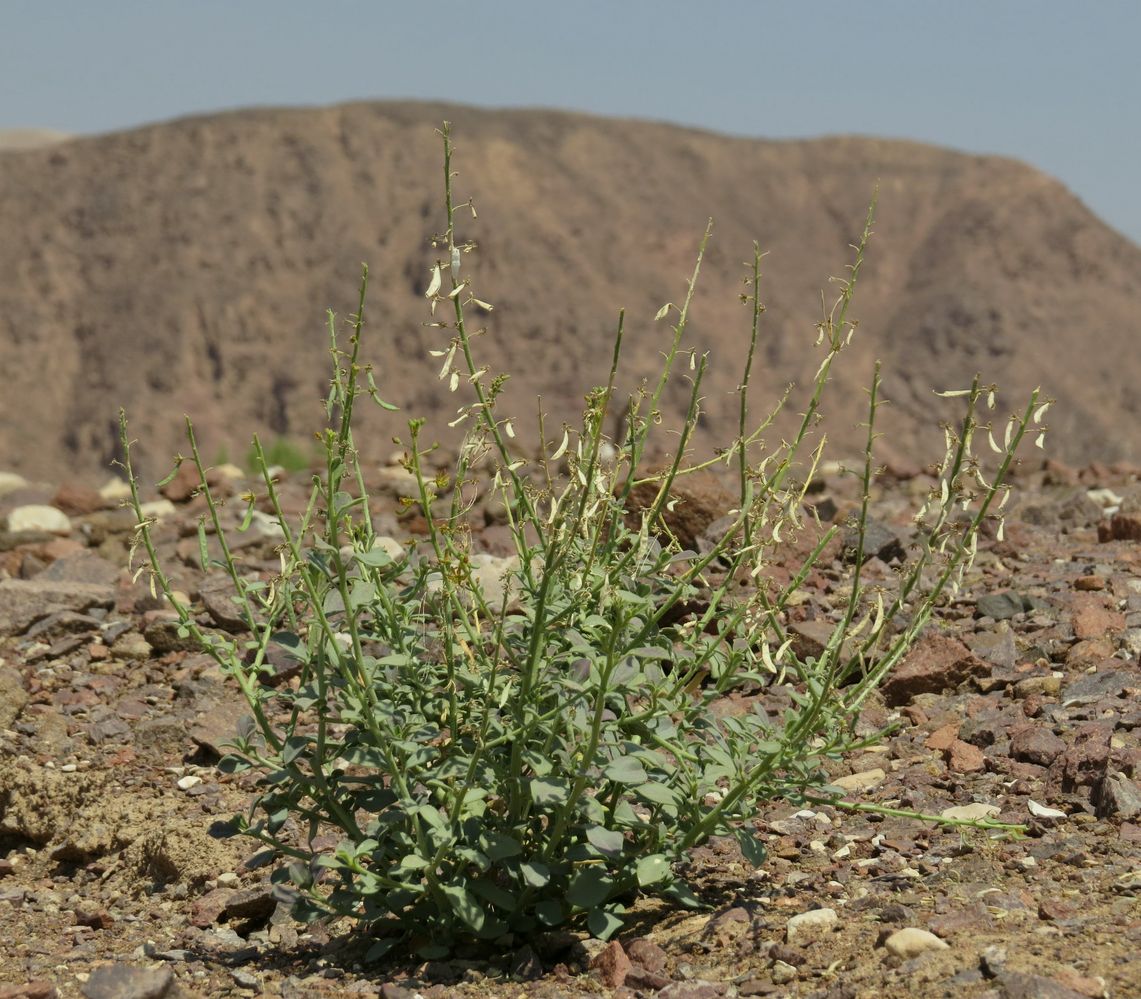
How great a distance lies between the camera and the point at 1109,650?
4254 mm

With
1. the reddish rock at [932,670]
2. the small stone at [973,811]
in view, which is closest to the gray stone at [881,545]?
the reddish rock at [932,670]

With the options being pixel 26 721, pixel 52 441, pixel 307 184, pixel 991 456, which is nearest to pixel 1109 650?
pixel 26 721

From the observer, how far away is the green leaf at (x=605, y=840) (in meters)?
2.59

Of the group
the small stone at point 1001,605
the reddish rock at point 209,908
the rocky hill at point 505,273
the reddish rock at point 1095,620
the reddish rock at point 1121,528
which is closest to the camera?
the reddish rock at point 209,908

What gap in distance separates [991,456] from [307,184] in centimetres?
1972

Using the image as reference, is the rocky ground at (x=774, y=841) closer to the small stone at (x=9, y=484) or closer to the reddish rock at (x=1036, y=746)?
the reddish rock at (x=1036, y=746)

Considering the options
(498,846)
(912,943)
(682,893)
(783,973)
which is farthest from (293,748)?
(912,943)

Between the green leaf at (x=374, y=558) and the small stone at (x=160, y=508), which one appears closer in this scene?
the green leaf at (x=374, y=558)

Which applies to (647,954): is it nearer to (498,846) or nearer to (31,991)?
(498,846)

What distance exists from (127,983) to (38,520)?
16.8 feet

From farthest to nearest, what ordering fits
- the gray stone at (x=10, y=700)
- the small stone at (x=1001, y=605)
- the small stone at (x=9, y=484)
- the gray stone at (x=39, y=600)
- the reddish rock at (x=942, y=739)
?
the small stone at (x=9, y=484) → the gray stone at (x=39, y=600) → the small stone at (x=1001, y=605) → the gray stone at (x=10, y=700) → the reddish rock at (x=942, y=739)

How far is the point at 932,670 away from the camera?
411 centimetres

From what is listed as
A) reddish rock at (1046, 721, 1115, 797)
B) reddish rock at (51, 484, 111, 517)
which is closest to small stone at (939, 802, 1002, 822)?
reddish rock at (1046, 721, 1115, 797)

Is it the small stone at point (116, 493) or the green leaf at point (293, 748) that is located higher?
the green leaf at point (293, 748)
